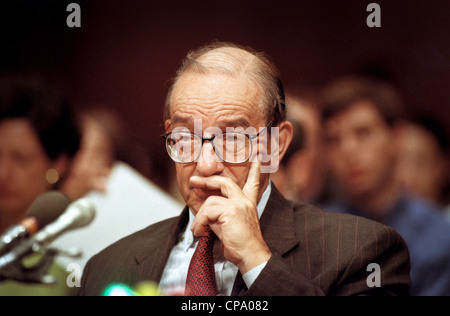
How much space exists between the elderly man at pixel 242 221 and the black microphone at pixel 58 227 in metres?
0.34

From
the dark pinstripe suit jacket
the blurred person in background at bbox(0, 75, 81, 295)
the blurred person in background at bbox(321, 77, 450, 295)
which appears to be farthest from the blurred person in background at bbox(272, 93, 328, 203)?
the blurred person in background at bbox(0, 75, 81, 295)

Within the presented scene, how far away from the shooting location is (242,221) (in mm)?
2004

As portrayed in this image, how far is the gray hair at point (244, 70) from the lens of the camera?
2301 millimetres

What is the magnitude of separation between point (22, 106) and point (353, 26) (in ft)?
6.01

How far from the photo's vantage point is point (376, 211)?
2.66 m

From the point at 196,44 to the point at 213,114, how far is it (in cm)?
64

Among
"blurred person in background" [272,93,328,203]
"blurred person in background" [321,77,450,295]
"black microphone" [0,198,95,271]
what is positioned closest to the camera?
"black microphone" [0,198,95,271]

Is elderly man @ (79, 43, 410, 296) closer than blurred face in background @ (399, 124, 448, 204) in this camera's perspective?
Yes

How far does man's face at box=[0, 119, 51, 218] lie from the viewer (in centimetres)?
279

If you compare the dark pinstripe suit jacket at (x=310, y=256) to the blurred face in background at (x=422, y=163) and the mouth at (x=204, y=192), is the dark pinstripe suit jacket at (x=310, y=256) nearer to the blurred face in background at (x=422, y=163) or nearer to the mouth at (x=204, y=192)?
the mouth at (x=204, y=192)

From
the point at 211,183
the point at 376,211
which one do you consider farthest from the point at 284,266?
the point at 376,211

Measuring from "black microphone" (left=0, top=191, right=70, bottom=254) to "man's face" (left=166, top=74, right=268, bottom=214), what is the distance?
1.81 ft

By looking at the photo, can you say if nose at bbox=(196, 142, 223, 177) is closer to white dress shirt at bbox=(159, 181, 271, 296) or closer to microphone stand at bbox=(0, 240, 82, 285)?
white dress shirt at bbox=(159, 181, 271, 296)
